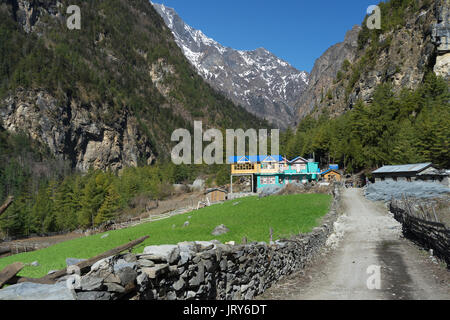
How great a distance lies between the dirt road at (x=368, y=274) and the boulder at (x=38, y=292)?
7.44 metres

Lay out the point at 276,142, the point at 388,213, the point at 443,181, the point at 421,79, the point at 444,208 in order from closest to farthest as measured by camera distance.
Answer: the point at 444,208 → the point at 388,213 → the point at 443,181 → the point at 421,79 → the point at 276,142

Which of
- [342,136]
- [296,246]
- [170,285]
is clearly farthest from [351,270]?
[342,136]

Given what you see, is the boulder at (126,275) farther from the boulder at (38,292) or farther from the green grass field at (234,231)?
the green grass field at (234,231)

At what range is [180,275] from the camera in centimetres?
677

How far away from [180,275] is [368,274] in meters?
9.35

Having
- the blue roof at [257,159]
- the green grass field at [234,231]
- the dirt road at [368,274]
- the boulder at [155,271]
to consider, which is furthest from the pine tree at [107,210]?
the boulder at [155,271]

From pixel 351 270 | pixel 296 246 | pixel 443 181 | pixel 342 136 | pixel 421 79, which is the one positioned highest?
pixel 421 79

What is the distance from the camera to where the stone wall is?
4690 millimetres

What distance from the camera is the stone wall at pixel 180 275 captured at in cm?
469

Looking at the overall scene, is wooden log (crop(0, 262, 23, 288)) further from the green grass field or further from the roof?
the roof

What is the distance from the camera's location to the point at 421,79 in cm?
9250

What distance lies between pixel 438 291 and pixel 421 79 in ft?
331
